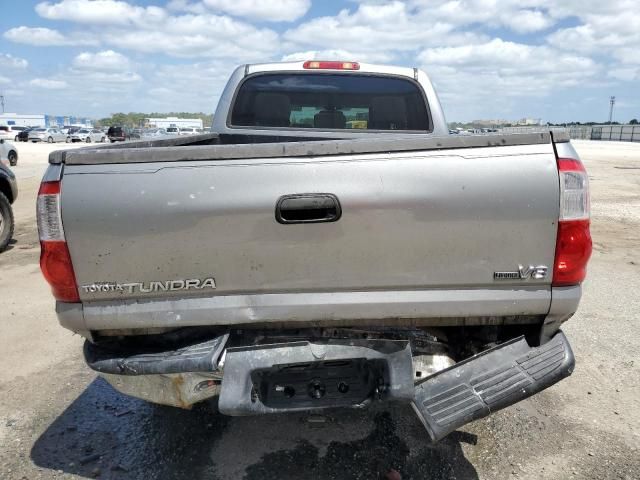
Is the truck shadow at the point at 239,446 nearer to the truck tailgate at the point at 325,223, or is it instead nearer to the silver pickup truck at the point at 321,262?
the silver pickup truck at the point at 321,262

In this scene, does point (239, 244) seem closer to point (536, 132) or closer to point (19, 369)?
point (536, 132)

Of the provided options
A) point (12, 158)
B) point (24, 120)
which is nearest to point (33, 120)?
point (24, 120)

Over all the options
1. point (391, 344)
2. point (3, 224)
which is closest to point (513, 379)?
point (391, 344)

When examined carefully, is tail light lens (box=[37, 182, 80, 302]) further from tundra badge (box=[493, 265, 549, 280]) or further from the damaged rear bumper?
tundra badge (box=[493, 265, 549, 280])

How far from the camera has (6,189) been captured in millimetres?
8000

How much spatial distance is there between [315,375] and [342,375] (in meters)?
0.13

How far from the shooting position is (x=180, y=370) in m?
2.42

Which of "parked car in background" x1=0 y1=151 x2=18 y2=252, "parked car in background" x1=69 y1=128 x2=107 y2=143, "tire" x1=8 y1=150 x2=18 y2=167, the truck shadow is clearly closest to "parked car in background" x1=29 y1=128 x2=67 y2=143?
"parked car in background" x1=69 y1=128 x2=107 y2=143

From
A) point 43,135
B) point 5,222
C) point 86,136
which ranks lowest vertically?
point 86,136

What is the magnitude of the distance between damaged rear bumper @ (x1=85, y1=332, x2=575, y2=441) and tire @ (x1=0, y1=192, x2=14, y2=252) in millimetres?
6372

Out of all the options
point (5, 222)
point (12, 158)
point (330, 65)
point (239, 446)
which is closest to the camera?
point (239, 446)

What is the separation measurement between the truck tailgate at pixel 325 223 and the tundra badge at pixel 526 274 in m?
0.02

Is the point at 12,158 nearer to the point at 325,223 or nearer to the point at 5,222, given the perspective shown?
the point at 5,222

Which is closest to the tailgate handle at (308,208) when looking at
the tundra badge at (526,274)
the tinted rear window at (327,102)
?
the tundra badge at (526,274)
